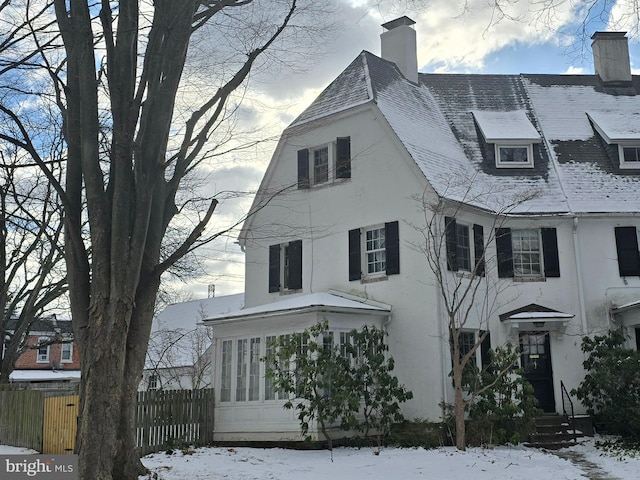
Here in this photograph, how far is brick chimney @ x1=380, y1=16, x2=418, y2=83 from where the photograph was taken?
68.3 feet

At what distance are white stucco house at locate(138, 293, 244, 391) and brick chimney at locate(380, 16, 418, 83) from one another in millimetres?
15041

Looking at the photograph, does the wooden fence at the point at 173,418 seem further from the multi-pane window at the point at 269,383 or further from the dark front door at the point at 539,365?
the dark front door at the point at 539,365

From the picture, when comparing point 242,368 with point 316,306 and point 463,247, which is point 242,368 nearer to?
point 316,306

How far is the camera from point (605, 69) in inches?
858

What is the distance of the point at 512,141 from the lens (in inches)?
723

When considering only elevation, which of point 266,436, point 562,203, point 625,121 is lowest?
point 266,436

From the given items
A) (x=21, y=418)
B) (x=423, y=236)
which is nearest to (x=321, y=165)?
(x=423, y=236)

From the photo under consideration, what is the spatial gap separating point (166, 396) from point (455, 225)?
7807mm

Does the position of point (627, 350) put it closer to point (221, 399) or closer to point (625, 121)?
point (625, 121)

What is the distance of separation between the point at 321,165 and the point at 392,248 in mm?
3597

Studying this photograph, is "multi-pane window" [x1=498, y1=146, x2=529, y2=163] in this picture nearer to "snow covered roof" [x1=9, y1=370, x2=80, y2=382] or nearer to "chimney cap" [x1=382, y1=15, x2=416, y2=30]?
"chimney cap" [x1=382, y1=15, x2=416, y2=30]

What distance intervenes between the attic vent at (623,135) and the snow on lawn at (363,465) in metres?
9.15

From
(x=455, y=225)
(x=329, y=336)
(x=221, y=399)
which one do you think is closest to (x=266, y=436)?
(x=221, y=399)

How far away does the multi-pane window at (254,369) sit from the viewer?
50.2 ft
